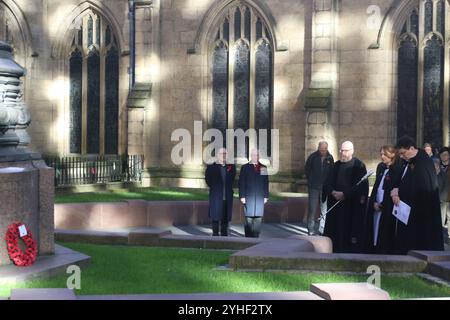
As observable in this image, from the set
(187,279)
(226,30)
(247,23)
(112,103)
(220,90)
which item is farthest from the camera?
(112,103)

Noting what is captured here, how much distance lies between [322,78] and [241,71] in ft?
11.1

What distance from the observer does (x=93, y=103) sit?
88.7 ft

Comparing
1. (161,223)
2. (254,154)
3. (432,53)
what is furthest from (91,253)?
(432,53)

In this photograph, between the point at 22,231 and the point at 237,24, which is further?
the point at 237,24

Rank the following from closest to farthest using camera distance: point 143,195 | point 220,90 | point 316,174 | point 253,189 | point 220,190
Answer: point 253,189, point 220,190, point 316,174, point 143,195, point 220,90

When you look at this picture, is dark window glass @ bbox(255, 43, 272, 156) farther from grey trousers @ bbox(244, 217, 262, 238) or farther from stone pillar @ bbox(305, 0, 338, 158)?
grey trousers @ bbox(244, 217, 262, 238)

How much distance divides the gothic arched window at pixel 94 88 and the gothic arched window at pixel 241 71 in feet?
12.4

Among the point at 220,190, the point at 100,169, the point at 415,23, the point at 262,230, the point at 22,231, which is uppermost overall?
the point at 415,23

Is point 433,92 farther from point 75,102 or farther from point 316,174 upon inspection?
Answer: point 75,102

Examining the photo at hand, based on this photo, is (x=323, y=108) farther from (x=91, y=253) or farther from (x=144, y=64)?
(x=91, y=253)

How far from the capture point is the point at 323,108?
21.6 metres

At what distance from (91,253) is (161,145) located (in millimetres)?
14722

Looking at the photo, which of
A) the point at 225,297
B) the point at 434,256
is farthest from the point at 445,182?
the point at 225,297
